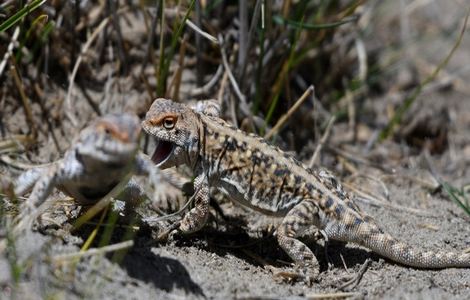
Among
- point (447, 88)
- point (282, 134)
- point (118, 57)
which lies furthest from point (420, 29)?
point (118, 57)

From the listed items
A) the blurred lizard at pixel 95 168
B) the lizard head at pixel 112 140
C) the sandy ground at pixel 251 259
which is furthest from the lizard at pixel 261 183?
the lizard head at pixel 112 140

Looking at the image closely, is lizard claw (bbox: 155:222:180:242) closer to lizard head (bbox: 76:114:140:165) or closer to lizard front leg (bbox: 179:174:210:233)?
lizard front leg (bbox: 179:174:210:233)

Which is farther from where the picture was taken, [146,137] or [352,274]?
[146,137]

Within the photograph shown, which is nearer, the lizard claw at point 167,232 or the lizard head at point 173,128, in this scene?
the lizard claw at point 167,232

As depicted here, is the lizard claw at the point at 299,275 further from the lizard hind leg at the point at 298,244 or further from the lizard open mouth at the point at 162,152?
the lizard open mouth at the point at 162,152

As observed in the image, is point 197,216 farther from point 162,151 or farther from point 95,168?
point 95,168

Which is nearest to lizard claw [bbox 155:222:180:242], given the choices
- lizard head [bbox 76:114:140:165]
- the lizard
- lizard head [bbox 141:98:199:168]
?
the lizard

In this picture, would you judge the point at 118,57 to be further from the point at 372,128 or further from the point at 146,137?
the point at 372,128
